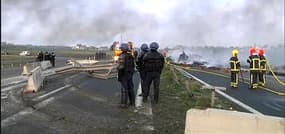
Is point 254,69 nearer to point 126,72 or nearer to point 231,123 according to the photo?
point 126,72

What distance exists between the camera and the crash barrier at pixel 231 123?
6066 millimetres

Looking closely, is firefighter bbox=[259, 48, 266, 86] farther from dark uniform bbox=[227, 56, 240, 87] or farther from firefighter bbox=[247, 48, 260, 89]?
dark uniform bbox=[227, 56, 240, 87]

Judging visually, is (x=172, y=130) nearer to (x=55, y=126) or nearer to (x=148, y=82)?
(x=55, y=126)

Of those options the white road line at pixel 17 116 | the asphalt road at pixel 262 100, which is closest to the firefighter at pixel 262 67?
the asphalt road at pixel 262 100

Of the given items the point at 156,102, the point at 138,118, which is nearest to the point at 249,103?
the point at 156,102

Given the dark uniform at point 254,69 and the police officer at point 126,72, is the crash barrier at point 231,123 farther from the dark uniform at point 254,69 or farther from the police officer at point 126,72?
the dark uniform at point 254,69

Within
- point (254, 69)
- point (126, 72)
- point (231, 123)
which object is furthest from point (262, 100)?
point (231, 123)

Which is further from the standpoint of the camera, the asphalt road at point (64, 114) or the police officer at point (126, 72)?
the police officer at point (126, 72)

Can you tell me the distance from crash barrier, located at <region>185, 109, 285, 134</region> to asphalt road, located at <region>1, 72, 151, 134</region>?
2.11m

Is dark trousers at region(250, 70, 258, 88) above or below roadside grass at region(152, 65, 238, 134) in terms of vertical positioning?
above

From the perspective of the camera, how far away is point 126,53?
12.3m

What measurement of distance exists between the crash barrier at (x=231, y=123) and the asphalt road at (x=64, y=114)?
2.11 metres

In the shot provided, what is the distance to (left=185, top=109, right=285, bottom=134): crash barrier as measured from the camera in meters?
6.07

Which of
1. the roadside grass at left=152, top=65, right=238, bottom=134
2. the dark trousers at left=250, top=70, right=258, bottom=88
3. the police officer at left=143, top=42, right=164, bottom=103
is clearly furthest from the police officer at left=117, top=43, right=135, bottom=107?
the dark trousers at left=250, top=70, right=258, bottom=88
